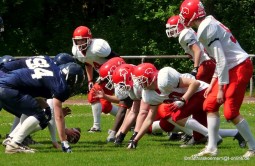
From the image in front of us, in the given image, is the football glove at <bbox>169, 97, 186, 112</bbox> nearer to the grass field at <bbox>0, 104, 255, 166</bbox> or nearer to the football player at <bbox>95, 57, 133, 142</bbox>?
the grass field at <bbox>0, 104, 255, 166</bbox>

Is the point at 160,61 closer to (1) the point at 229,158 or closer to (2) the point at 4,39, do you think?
(2) the point at 4,39

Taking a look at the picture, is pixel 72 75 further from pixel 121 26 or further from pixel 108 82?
pixel 121 26

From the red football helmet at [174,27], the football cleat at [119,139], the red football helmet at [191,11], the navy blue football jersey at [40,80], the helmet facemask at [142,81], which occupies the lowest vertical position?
the football cleat at [119,139]

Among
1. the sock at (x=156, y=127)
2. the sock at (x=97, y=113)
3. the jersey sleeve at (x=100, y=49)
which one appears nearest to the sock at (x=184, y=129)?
the sock at (x=156, y=127)

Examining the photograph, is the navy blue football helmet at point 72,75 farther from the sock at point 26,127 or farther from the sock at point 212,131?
the sock at point 212,131

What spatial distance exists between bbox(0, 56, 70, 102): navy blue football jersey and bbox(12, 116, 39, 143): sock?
0.37 meters

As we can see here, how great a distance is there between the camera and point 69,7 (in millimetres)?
29875

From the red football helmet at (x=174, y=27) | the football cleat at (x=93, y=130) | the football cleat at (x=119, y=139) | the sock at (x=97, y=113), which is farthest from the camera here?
the sock at (x=97, y=113)

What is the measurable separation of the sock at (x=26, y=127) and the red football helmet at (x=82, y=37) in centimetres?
284

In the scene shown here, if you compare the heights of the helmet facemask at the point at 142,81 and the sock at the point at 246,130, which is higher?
the helmet facemask at the point at 142,81

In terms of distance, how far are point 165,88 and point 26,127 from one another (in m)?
1.72

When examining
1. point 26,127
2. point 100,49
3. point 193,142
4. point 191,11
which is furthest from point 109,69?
point 191,11

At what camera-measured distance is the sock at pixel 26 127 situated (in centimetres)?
947

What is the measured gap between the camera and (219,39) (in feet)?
28.7
